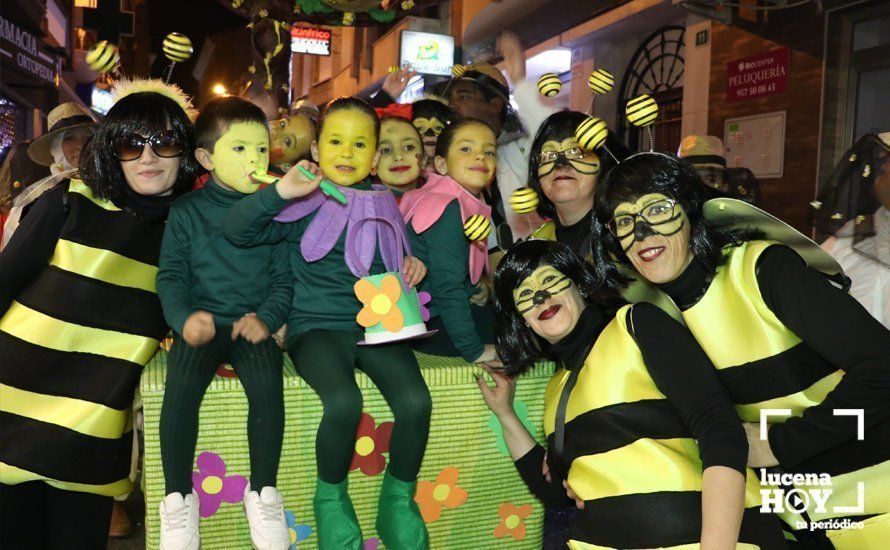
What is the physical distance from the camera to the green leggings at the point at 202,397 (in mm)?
2189

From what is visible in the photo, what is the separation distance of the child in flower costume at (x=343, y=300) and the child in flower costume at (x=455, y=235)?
0.50 feet

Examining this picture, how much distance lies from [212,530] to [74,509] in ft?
1.52

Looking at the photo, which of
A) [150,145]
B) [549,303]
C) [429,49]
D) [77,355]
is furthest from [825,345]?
[429,49]

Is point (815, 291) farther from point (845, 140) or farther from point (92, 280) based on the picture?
point (845, 140)

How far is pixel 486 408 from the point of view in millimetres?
2676

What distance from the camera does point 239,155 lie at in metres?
2.44

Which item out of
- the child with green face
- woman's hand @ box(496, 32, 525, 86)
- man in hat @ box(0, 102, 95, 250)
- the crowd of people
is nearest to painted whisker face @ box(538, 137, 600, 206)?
the crowd of people

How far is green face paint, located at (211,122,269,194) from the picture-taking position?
7.99ft

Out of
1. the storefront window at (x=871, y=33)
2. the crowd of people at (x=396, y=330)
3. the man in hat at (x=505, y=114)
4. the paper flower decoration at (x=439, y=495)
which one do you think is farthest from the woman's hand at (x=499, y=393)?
the storefront window at (x=871, y=33)

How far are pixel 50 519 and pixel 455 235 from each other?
172 cm

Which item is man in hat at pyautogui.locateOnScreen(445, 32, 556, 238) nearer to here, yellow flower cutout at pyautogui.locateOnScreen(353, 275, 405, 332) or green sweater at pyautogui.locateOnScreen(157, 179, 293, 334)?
yellow flower cutout at pyautogui.locateOnScreen(353, 275, 405, 332)

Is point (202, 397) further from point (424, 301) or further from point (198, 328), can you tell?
→ point (424, 301)

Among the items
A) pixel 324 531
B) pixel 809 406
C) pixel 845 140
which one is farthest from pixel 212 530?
pixel 845 140

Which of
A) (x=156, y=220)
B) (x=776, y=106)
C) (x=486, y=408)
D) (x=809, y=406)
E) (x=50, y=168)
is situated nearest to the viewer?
(x=809, y=406)
